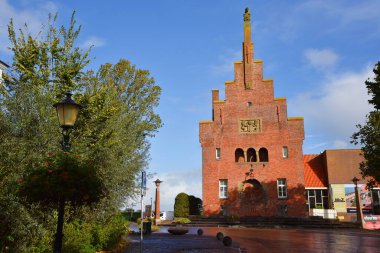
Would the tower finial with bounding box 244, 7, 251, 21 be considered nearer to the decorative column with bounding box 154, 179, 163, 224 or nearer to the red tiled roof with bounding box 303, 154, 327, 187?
the red tiled roof with bounding box 303, 154, 327, 187

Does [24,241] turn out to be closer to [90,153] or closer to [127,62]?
[90,153]

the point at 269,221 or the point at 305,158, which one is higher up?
the point at 305,158

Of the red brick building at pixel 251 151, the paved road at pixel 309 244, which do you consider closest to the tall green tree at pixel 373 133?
the paved road at pixel 309 244

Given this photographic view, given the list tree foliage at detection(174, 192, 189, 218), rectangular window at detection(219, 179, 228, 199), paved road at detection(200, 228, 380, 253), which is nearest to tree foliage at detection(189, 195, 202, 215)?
tree foliage at detection(174, 192, 189, 218)

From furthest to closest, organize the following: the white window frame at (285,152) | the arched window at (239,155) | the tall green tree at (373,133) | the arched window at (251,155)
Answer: the arched window at (239,155)
the arched window at (251,155)
the white window frame at (285,152)
the tall green tree at (373,133)

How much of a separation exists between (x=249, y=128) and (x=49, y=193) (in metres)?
34.1

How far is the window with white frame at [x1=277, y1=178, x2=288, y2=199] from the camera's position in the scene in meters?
38.6

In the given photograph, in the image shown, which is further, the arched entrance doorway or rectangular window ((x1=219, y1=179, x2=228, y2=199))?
rectangular window ((x1=219, y1=179, x2=228, y2=199))

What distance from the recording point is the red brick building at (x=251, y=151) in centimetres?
3872

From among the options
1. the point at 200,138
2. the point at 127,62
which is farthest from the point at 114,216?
the point at 200,138

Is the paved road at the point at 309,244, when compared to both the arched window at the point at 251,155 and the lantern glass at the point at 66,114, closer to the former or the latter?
the lantern glass at the point at 66,114

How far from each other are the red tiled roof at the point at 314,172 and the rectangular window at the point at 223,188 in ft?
31.6

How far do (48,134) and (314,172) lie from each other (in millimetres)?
38238

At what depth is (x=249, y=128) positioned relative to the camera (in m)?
40.6
